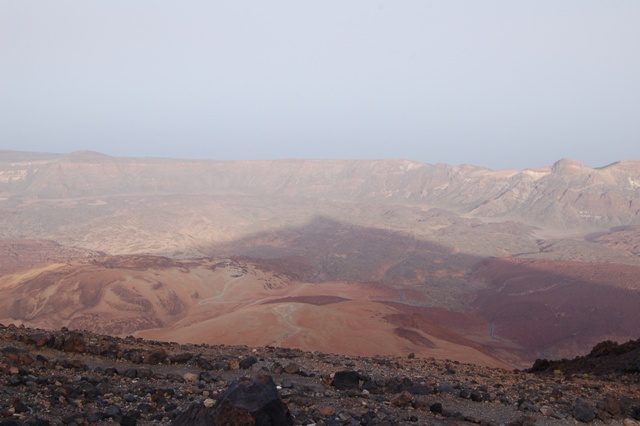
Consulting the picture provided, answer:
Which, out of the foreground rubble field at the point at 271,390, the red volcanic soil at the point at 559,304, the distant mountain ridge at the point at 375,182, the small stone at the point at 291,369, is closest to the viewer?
the foreground rubble field at the point at 271,390

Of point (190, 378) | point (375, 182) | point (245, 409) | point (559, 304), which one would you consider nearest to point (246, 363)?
point (190, 378)

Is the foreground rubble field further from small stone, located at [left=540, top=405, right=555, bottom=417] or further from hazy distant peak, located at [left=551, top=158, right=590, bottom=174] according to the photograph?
hazy distant peak, located at [left=551, top=158, right=590, bottom=174]

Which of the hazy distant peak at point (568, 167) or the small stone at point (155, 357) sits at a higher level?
the hazy distant peak at point (568, 167)

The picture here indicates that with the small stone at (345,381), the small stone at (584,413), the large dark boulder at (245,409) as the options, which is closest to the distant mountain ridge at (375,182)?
the small stone at (584,413)

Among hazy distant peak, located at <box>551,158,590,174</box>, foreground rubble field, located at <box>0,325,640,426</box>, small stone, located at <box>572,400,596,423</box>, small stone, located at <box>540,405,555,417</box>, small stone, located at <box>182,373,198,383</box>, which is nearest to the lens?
foreground rubble field, located at <box>0,325,640,426</box>

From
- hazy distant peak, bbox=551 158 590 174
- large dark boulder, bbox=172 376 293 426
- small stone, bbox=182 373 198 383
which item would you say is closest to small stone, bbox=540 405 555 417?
large dark boulder, bbox=172 376 293 426

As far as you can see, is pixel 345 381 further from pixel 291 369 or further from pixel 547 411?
pixel 547 411

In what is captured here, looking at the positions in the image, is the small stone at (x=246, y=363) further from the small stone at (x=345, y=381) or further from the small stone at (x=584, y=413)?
the small stone at (x=584, y=413)
